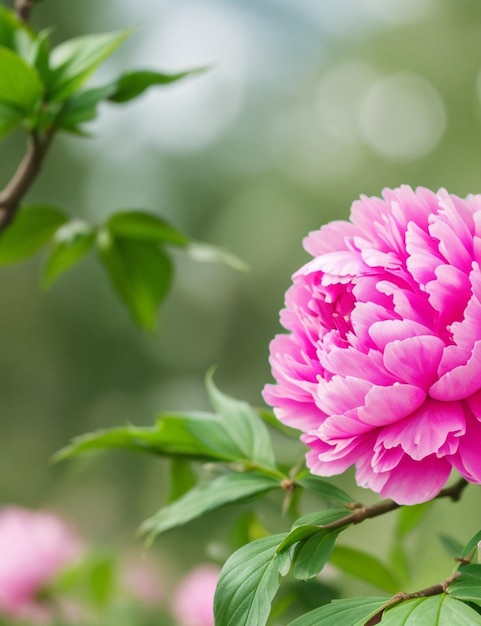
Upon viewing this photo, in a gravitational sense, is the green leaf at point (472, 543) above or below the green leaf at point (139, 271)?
above

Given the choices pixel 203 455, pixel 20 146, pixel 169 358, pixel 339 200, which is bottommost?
pixel 169 358

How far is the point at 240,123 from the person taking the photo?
10.6 feet

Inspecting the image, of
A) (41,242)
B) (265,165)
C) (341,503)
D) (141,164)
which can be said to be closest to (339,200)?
(265,165)

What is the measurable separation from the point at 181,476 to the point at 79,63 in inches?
7.4

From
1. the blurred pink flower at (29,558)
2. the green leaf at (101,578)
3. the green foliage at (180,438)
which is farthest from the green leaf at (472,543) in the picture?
the blurred pink flower at (29,558)

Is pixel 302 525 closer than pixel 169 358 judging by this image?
Yes

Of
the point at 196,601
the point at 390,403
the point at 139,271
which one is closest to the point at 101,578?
the point at 196,601

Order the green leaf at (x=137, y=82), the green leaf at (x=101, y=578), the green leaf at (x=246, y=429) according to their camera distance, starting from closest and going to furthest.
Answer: the green leaf at (x=246, y=429), the green leaf at (x=137, y=82), the green leaf at (x=101, y=578)

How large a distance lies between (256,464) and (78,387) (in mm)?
2672

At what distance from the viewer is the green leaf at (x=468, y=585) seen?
0.21 meters

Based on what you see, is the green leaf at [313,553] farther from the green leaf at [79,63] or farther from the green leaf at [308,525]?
the green leaf at [79,63]

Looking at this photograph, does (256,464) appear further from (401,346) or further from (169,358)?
(169,358)

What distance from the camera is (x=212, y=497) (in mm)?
289

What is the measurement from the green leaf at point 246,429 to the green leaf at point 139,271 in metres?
0.15
